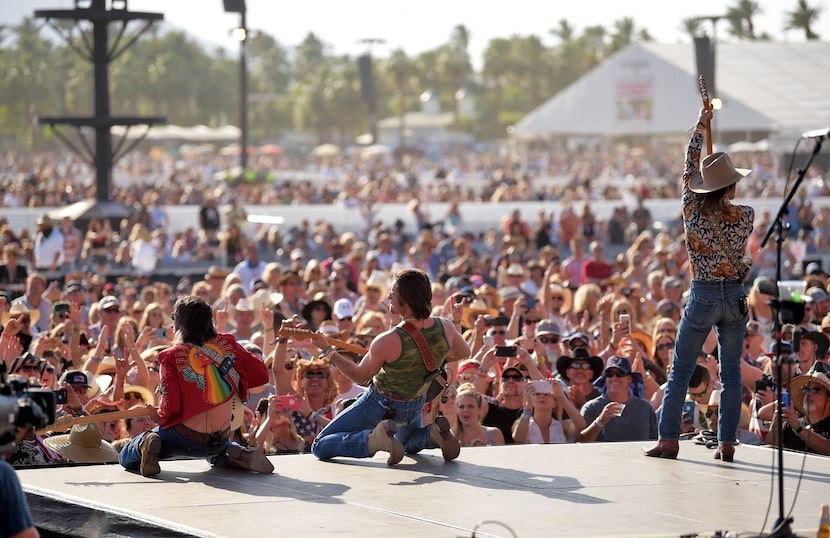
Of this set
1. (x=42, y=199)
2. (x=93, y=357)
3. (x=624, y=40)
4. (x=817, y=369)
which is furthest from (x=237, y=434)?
(x=624, y=40)

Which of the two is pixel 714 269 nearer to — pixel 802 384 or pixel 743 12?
pixel 802 384

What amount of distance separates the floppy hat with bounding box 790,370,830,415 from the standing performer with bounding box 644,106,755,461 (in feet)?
2.61

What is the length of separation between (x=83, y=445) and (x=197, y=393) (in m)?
1.41

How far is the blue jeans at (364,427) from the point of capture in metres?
7.73

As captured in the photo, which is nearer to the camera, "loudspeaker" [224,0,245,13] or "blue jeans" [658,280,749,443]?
"blue jeans" [658,280,749,443]

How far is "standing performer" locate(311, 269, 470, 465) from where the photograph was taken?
7480mm

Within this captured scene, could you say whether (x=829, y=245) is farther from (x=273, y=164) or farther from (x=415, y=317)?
(x=273, y=164)

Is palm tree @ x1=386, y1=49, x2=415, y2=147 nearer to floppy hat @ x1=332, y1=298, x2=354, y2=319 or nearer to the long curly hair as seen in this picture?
floppy hat @ x1=332, y1=298, x2=354, y2=319

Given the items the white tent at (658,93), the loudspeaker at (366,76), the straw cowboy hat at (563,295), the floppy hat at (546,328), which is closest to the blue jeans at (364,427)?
the floppy hat at (546,328)

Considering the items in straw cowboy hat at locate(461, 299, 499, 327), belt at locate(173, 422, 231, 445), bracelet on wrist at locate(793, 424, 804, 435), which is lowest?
bracelet on wrist at locate(793, 424, 804, 435)

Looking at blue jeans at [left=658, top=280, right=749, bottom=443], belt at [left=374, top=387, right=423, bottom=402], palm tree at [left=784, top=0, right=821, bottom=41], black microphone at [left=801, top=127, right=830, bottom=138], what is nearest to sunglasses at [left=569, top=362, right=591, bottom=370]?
blue jeans at [left=658, top=280, right=749, bottom=443]

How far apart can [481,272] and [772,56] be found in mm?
45880

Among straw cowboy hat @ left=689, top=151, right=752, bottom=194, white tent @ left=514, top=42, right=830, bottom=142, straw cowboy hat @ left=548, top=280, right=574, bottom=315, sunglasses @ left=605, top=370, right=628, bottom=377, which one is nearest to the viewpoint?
straw cowboy hat @ left=689, top=151, right=752, bottom=194

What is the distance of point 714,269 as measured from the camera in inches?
293
